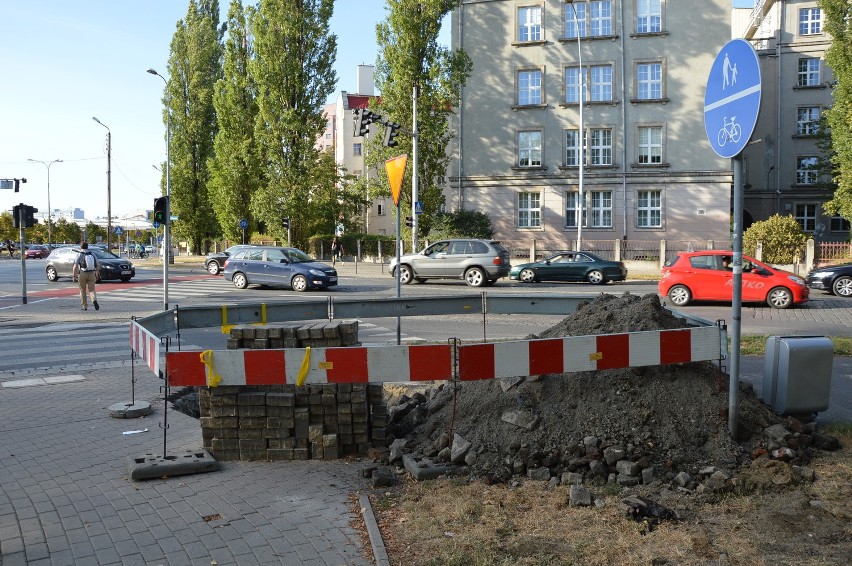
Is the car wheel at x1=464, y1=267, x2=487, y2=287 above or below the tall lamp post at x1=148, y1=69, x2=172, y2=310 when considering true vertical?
below

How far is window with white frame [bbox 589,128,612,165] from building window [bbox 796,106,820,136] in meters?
15.7

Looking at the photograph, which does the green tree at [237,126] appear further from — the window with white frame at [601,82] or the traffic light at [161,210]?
the traffic light at [161,210]

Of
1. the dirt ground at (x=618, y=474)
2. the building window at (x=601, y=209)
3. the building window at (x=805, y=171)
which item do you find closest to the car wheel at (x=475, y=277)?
the building window at (x=601, y=209)

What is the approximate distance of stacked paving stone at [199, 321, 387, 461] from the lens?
241 inches

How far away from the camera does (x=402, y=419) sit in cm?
689

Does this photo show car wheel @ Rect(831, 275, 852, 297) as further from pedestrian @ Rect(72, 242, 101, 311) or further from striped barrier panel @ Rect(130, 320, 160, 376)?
striped barrier panel @ Rect(130, 320, 160, 376)

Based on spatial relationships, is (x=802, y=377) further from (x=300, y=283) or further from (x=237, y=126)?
(x=237, y=126)

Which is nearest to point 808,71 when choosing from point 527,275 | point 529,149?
point 529,149

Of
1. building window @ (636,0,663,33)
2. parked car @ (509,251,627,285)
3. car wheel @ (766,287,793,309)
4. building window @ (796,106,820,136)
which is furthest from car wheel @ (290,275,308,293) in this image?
building window @ (796,106,820,136)

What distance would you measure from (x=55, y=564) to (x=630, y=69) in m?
42.5

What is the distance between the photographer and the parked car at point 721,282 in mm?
20000

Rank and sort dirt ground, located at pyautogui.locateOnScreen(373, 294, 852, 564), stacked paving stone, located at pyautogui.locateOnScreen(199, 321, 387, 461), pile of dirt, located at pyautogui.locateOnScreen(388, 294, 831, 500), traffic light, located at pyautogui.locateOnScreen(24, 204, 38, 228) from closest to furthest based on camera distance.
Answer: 1. dirt ground, located at pyautogui.locateOnScreen(373, 294, 852, 564)
2. pile of dirt, located at pyautogui.locateOnScreen(388, 294, 831, 500)
3. stacked paving stone, located at pyautogui.locateOnScreen(199, 321, 387, 461)
4. traffic light, located at pyautogui.locateOnScreen(24, 204, 38, 228)

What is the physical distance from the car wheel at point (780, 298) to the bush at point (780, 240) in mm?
13996

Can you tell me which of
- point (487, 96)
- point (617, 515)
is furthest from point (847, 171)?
point (617, 515)
